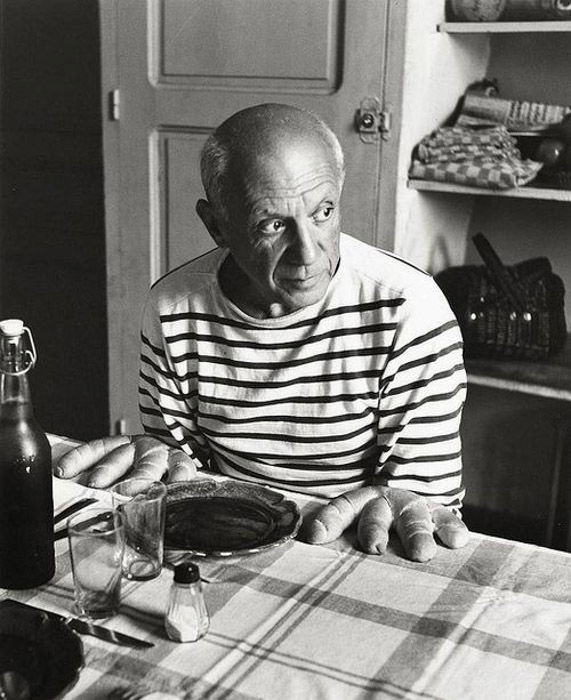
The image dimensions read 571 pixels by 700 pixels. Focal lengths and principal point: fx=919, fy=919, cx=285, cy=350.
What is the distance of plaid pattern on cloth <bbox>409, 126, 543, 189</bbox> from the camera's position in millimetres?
2416

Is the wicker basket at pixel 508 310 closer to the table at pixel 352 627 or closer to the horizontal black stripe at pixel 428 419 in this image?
the horizontal black stripe at pixel 428 419

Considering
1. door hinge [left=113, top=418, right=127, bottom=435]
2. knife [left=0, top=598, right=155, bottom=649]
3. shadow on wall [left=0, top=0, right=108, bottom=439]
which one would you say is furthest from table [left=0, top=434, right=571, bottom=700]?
shadow on wall [left=0, top=0, right=108, bottom=439]

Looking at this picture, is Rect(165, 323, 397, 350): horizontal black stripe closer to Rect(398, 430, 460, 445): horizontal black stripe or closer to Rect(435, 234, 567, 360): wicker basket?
Rect(398, 430, 460, 445): horizontal black stripe

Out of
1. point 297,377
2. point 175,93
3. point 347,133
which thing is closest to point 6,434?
point 297,377

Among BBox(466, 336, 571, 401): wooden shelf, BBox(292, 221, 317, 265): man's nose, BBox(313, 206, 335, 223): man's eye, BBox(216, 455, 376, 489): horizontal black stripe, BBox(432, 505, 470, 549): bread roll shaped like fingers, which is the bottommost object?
BBox(466, 336, 571, 401): wooden shelf

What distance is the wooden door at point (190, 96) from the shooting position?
7.96ft

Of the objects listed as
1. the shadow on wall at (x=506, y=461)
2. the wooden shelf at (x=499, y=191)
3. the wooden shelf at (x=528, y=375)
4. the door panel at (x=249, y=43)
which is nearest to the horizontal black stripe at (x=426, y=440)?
the wooden shelf at (x=528, y=375)

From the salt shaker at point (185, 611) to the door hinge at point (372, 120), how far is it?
1.67m

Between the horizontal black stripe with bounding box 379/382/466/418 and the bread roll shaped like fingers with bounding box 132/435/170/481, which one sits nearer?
the bread roll shaped like fingers with bounding box 132/435/170/481

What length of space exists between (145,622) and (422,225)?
180 centimetres

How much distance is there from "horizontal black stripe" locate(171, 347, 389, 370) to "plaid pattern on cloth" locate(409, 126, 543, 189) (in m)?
1.00

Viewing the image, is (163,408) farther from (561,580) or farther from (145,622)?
(561,580)

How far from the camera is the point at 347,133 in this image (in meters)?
2.46

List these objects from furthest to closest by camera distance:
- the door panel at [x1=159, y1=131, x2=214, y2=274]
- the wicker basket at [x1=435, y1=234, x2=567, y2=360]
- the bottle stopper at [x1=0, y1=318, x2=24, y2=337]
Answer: the door panel at [x1=159, y1=131, x2=214, y2=274] < the wicker basket at [x1=435, y1=234, x2=567, y2=360] < the bottle stopper at [x1=0, y1=318, x2=24, y2=337]
